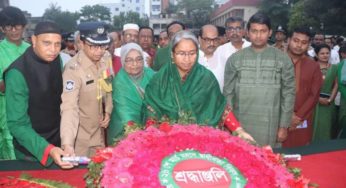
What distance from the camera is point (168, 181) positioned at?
1773mm

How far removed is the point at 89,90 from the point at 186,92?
81 centimetres

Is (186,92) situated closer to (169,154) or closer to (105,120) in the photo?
(105,120)

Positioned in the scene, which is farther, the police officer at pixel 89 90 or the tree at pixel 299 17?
the tree at pixel 299 17

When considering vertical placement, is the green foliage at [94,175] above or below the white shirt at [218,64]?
below

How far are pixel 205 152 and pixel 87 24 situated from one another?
1.72 meters

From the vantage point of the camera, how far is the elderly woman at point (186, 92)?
2.77 metres

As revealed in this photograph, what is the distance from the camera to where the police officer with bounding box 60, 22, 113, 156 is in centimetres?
Answer: 290

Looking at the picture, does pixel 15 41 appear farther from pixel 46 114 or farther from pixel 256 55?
pixel 256 55

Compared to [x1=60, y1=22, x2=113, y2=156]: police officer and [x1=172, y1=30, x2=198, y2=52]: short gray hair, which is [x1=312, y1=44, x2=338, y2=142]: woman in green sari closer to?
[x1=172, y1=30, x2=198, y2=52]: short gray hair

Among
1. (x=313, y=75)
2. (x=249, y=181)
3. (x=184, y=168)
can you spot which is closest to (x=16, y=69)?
(x=184, y=168)

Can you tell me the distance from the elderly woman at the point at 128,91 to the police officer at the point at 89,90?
10 centimetres

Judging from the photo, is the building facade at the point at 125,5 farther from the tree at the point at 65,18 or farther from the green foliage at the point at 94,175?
the green foliage at the point at 94,175

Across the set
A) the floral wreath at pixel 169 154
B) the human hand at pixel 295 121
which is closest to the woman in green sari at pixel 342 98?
the human hand at pixel 295 121

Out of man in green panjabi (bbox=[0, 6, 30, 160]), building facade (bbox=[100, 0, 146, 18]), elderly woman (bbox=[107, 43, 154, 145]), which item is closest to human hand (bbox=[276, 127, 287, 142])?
elderly woman (bbox=[107, 43, 154, 145])
